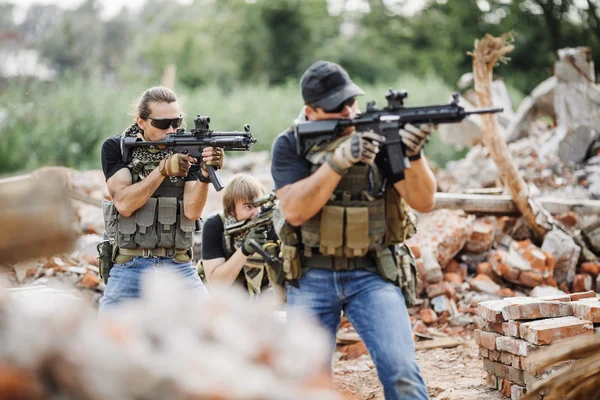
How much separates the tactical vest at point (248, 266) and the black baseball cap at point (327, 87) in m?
1.58

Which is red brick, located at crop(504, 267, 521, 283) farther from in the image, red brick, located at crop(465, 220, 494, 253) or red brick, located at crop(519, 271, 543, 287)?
red brick, located at crop(465, 220, 494, 253)

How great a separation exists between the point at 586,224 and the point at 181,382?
727cm

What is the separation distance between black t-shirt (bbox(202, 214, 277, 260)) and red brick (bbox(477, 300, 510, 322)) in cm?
183

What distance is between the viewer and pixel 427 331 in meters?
6.73

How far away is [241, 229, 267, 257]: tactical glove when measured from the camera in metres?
4.28

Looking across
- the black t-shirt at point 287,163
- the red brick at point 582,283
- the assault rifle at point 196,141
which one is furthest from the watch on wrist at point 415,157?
the red brick at point 582,283

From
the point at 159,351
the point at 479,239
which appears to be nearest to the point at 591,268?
the point at 479,239

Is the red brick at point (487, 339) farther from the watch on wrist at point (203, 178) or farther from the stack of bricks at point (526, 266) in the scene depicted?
the stack of bricks at point (526, 266)

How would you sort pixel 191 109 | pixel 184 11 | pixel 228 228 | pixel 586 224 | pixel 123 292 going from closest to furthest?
pixel 123 292
pixel 228 228
pixel 586 224
pixel 191 109
pixel 184 11

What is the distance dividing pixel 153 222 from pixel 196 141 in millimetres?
561

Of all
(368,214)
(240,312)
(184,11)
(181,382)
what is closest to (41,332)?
(181,382)

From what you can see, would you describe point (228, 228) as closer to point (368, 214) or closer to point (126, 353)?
point (368, 214)

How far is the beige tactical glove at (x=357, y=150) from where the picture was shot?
2.95 meters

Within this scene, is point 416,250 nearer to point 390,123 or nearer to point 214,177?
point 214,177
